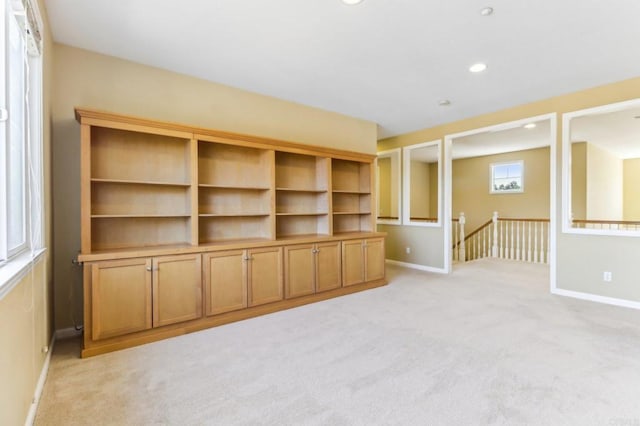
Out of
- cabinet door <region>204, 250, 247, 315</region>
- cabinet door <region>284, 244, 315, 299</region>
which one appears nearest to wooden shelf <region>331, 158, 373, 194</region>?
cabinet door <region>284, 244, 315, 299</region>

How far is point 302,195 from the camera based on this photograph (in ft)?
14.4

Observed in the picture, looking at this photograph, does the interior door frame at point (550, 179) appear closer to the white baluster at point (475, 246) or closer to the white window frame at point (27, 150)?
the white baluster at point (475, 246)

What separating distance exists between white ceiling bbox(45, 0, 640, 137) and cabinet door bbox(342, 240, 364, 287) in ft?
6.60

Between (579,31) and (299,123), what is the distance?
3.06 m

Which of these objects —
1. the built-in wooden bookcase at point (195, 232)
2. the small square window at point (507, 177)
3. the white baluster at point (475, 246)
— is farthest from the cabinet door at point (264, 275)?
the small square window at point (507, 177)

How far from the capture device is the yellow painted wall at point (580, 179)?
6996 millimetres

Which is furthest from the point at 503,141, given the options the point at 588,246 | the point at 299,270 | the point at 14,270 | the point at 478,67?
the point at 14,270

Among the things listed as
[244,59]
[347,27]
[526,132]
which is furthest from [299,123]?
[526,132]

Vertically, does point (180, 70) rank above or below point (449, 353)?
above

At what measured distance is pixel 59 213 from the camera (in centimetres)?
280

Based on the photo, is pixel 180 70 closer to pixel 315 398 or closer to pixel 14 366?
pixel 14 366

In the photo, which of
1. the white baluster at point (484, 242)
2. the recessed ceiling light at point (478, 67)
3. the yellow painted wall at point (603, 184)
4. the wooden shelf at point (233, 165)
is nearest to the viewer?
the recessed ceiling light at point (478, 67)

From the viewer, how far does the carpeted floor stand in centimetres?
176

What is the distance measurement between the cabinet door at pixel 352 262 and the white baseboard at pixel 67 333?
113 inches
